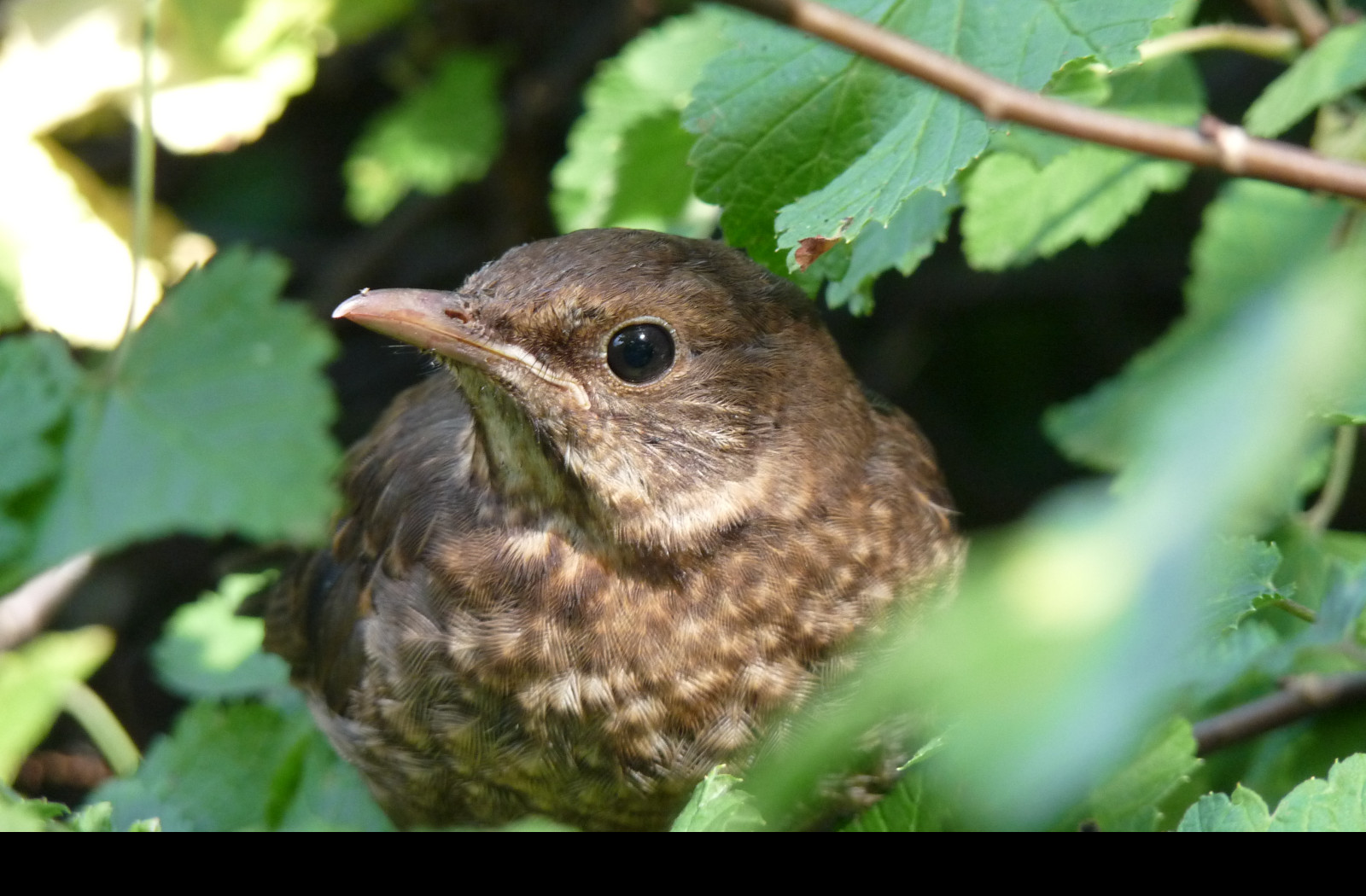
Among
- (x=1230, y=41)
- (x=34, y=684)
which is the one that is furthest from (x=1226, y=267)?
(x=34, y=684)

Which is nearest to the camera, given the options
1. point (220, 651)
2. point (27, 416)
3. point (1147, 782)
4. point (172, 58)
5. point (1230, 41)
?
point (1147, 782)

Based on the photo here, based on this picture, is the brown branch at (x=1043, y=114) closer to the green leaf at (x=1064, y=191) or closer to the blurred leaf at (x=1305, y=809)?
the blurred leaf at (x=1305, y=809)

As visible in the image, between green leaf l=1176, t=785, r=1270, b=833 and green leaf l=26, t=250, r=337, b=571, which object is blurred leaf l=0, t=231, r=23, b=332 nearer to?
green leaf l=26, t=250, r=337, b=571

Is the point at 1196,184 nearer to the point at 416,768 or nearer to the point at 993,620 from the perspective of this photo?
the point at 416,768

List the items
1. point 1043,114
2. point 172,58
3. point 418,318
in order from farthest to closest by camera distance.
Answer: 1. point 172,58
2. point 418,318
3. point 1043,114

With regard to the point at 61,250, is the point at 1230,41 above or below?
above

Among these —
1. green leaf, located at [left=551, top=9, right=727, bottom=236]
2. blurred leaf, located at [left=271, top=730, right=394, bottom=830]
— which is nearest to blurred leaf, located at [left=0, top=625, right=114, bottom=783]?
blurred leaf, located at [left=271, top=730, right=394, bottom=830]

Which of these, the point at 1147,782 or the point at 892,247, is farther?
the point at 892,247

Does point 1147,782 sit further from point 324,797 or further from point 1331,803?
point 324,797
